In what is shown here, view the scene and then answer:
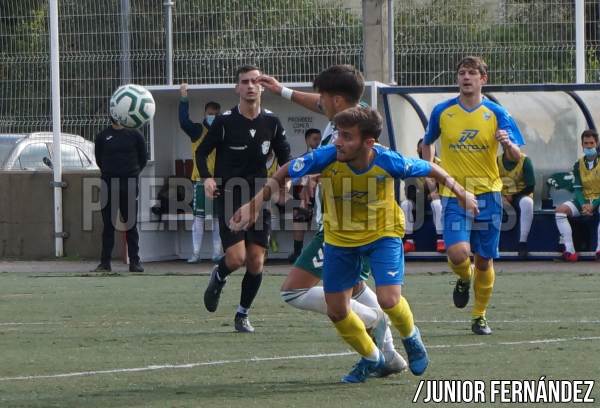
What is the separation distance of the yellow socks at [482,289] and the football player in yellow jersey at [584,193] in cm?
719

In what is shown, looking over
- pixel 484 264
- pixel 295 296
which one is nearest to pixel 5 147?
pixel 484 264

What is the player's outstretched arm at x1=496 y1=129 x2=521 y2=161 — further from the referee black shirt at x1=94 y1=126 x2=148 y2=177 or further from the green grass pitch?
the referee black shirt at x1=94 y1=126 x2=148 y2=177

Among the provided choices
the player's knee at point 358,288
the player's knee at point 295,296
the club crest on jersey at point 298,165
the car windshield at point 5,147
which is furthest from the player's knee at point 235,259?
the car windshield at point 5,147

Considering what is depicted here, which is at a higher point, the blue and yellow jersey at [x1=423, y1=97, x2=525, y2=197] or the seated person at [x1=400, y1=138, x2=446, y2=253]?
the blue and yellow jersey at [x1=423, y1=97, x2=525, y2=197]

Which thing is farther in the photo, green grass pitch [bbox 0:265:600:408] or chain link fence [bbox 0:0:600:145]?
chain link fence [bbox 0:0:600:145]

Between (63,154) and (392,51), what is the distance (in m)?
5.36

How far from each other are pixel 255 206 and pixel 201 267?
34.8 feet

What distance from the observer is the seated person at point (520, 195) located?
16.8m

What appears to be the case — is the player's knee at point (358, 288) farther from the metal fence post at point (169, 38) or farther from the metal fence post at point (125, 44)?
the metal fence post at point (125, 44)

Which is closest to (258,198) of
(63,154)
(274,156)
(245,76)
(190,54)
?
(245,76)

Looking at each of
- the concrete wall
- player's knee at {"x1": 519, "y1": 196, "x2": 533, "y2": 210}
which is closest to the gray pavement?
the concrete wall

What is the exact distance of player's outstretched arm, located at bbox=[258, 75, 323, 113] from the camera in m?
8.52

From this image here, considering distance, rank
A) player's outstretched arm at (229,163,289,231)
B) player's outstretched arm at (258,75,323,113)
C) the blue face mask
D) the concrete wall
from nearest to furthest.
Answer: player's outstretched arm at (229,163,289,231) → player's outstretched arm at (258,75,323,113) → the blue face mask → the concrete wall

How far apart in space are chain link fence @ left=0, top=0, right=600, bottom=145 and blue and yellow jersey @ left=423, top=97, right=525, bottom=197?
7179 millimetres
